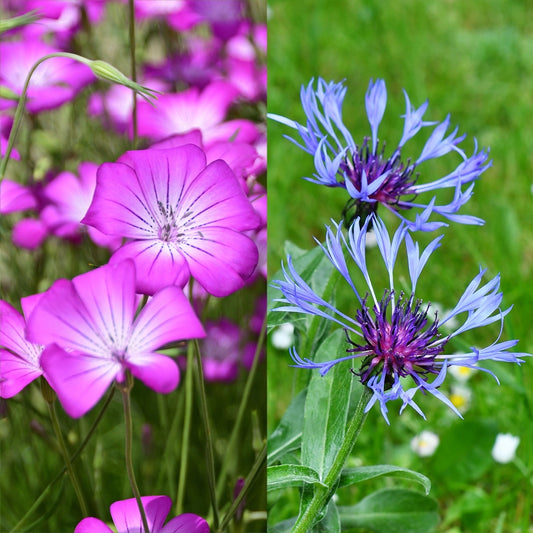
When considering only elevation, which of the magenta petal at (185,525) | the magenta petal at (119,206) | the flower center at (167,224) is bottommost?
the magenta petal at (185,525)

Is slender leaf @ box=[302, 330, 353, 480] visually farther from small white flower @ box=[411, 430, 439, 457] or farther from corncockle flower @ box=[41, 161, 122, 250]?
small white flower @ box=[411, 430, 439, 457]

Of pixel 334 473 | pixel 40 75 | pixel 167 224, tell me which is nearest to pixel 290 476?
pixel 334 473

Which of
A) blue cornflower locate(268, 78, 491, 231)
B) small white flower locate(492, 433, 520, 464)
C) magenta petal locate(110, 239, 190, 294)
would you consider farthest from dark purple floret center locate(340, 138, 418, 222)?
small white flower locate(492, 433, 520, 464)

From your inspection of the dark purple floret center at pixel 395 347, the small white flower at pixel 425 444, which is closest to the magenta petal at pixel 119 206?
the dark purple floret center at pixel 395 347

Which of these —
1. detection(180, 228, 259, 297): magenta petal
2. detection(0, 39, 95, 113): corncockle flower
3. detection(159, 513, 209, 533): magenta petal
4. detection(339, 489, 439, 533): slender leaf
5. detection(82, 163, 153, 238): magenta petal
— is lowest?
detection(339, 489, 439, 533): slender leaf

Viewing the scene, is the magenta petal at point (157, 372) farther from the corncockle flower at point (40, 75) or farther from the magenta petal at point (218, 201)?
the corncockle flower at point (40, 75)
